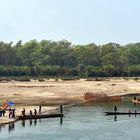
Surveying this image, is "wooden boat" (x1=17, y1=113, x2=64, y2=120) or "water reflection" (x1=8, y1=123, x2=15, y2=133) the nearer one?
"water reflection" (x1=8, y1=123, x2=15, y2=133)

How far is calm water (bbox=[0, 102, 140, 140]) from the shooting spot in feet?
173

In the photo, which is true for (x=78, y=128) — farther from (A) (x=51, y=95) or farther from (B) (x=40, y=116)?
(A) (x=51, y=95)

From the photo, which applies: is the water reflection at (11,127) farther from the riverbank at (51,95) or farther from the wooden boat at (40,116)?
the riverbank at (51,95)

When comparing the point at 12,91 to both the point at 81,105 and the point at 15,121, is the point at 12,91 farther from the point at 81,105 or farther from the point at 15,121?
the point at 15,121

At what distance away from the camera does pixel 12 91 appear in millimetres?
102250

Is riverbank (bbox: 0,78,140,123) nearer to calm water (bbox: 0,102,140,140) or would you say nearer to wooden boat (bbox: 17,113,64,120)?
wooden boat (bbox: 17,113,64,120)

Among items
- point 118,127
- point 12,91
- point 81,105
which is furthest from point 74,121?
point 12,91

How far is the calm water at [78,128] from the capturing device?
52812mm

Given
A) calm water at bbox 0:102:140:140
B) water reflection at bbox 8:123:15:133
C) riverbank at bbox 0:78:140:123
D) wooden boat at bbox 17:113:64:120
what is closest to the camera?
calm water at bbox 0:102:140:140

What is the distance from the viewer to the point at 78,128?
58.5 metres

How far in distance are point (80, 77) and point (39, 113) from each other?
96598mm

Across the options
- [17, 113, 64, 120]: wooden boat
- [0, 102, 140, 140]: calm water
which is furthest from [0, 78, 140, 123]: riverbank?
[0, 102, 140, 140]: calm water

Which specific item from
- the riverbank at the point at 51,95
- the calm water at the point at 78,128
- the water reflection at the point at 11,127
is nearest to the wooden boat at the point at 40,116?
the calm water at the point at 78,128

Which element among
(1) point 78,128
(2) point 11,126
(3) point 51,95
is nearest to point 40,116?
(2) point 11,126
